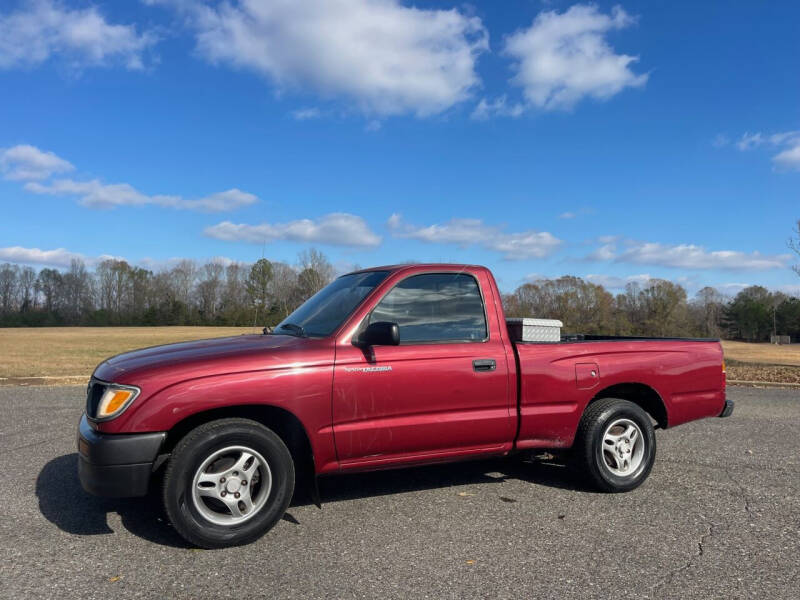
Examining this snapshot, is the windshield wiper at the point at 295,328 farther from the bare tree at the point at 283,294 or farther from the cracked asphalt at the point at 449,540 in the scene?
the bare tree at the point at 283,294

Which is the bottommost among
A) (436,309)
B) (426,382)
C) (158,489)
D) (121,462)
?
(158,489)

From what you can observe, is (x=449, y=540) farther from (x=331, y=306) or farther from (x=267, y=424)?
(x=331, y=306)

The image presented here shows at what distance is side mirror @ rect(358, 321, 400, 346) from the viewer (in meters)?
3.88

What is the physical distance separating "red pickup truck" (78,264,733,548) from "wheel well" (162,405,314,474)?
13 millimetres

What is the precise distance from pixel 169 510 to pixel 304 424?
0.94 m

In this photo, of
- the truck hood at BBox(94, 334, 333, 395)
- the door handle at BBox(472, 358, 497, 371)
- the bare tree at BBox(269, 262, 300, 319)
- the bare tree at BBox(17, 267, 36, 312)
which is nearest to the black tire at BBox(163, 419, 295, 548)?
the truck hood at BBox(94, 334, 333, 395)

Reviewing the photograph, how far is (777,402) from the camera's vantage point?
10086 millimetres

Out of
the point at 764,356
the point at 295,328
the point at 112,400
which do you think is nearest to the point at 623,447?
→ the point at 295,328

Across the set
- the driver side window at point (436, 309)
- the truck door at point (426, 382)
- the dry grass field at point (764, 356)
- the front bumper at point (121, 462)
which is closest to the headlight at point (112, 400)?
the front bumper at point (121, 462)

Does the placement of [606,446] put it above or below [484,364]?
below

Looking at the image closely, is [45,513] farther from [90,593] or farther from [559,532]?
[559,532]

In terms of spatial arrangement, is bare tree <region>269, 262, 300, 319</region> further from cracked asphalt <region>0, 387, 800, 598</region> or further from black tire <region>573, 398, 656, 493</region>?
black tire <region>573, 398, 656, 493</region>

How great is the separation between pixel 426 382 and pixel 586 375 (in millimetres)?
1498

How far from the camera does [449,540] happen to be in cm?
379
